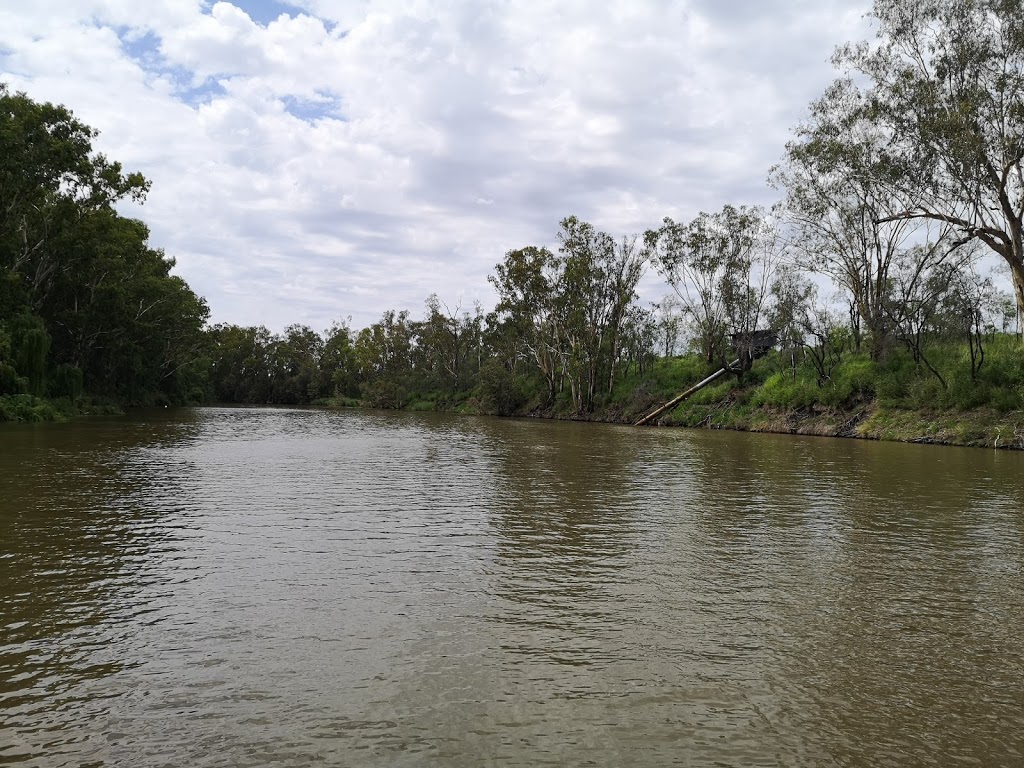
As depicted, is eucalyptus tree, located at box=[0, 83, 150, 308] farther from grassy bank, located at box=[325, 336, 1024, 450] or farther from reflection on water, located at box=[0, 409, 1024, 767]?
grassy bank, located at box=[325, 336, 1024, 450]

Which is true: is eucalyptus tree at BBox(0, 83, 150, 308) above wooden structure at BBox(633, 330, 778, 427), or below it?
above

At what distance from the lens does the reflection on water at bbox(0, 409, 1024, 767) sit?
143 inches

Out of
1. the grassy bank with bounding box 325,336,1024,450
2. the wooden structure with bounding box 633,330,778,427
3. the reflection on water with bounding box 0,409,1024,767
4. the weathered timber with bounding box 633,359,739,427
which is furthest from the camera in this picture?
the weathered timber with bounding box 633,359,739,427

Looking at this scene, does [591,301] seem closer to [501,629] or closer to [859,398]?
[859,398]

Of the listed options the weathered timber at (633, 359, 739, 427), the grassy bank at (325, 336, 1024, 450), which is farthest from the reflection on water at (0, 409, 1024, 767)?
the weathered timber at (633, 359, 739, 427)

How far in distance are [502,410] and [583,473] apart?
4756 centimetres

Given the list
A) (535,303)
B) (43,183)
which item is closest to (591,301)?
(535,303)

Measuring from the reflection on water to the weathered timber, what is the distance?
33071mm

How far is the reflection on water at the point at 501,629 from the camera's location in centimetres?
364

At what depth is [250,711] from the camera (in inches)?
152

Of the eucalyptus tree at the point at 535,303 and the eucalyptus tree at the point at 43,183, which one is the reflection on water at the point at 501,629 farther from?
the eucalyptus tree at the point at 535,303

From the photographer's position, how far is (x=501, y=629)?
5340mm

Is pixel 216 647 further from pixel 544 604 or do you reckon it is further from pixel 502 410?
pixel 502 410

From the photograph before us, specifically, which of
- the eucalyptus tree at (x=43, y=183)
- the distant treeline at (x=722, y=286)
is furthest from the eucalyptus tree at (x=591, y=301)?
the eucalyptus tree at (x=43, y=183)
